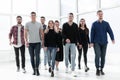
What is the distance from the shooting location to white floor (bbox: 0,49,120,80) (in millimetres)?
5613

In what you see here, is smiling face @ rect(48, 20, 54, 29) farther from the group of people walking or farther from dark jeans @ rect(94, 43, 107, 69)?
dark jeans @ rect(94, 43, 107, 69)

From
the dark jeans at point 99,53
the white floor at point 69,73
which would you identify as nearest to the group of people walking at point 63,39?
the dark jeans at point 99,53

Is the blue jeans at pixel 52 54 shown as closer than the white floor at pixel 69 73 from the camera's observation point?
No

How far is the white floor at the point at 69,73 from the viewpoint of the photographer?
5.61 meters

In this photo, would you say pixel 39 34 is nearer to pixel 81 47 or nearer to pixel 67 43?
pixel 67 43

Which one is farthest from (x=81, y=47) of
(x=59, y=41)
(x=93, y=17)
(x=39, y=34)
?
(x=93, y=17)

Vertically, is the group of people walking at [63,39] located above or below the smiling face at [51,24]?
below

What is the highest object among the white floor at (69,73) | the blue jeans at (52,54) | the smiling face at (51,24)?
the smiling face at (51,24)

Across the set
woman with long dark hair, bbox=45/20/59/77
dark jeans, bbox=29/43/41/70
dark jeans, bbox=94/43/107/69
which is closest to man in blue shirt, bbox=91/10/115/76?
dark jeans, bbox=94/43/107/69

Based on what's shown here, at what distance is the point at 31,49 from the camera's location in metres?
5.97

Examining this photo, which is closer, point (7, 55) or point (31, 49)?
point (31, 49)

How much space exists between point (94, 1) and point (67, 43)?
14.0ft

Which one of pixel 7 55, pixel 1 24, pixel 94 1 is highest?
pixel 94 1

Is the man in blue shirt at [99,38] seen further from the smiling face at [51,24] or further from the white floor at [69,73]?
the smiling face at [51,24]
